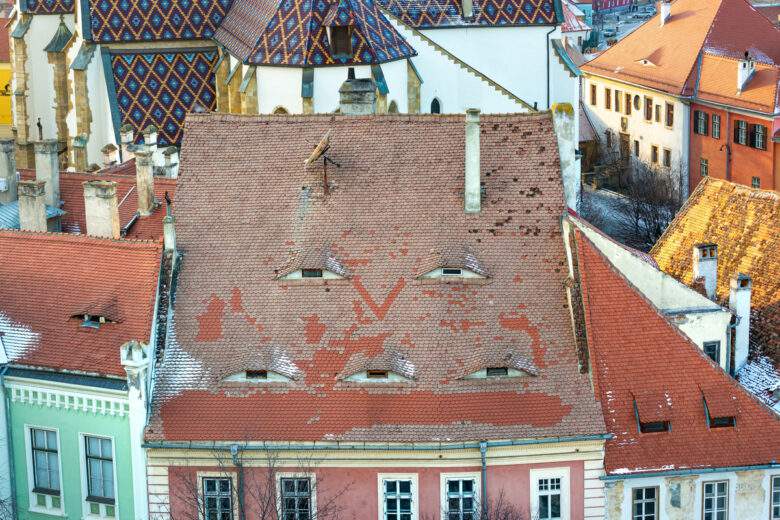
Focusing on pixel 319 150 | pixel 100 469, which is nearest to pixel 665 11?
pixel 319 150

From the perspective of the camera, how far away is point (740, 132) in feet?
301

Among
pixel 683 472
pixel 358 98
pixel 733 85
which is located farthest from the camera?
pixel 733 85

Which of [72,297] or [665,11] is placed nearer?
[72,297]

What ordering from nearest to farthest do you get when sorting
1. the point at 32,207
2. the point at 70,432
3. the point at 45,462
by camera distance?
the point at 70,432 → the point at 45,462 → the point at 32,207

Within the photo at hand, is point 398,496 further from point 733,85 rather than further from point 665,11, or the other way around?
point 665,11

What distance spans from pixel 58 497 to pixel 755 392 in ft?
57.0

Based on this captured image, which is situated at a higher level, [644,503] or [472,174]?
[472,174]

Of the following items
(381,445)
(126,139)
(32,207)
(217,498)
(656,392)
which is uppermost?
(32,207)

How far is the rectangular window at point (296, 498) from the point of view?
4188 centimetres

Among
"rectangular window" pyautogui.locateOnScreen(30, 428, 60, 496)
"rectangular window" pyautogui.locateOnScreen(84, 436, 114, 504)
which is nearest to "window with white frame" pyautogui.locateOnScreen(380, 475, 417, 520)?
"rectangular window" pyautogui.locateOnScreen(84, 436, 114, 504)

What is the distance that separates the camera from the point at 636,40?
105 m

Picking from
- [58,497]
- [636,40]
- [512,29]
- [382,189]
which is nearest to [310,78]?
[512,29]

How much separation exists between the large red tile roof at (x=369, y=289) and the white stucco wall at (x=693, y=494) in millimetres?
1880

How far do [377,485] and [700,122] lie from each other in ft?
187
